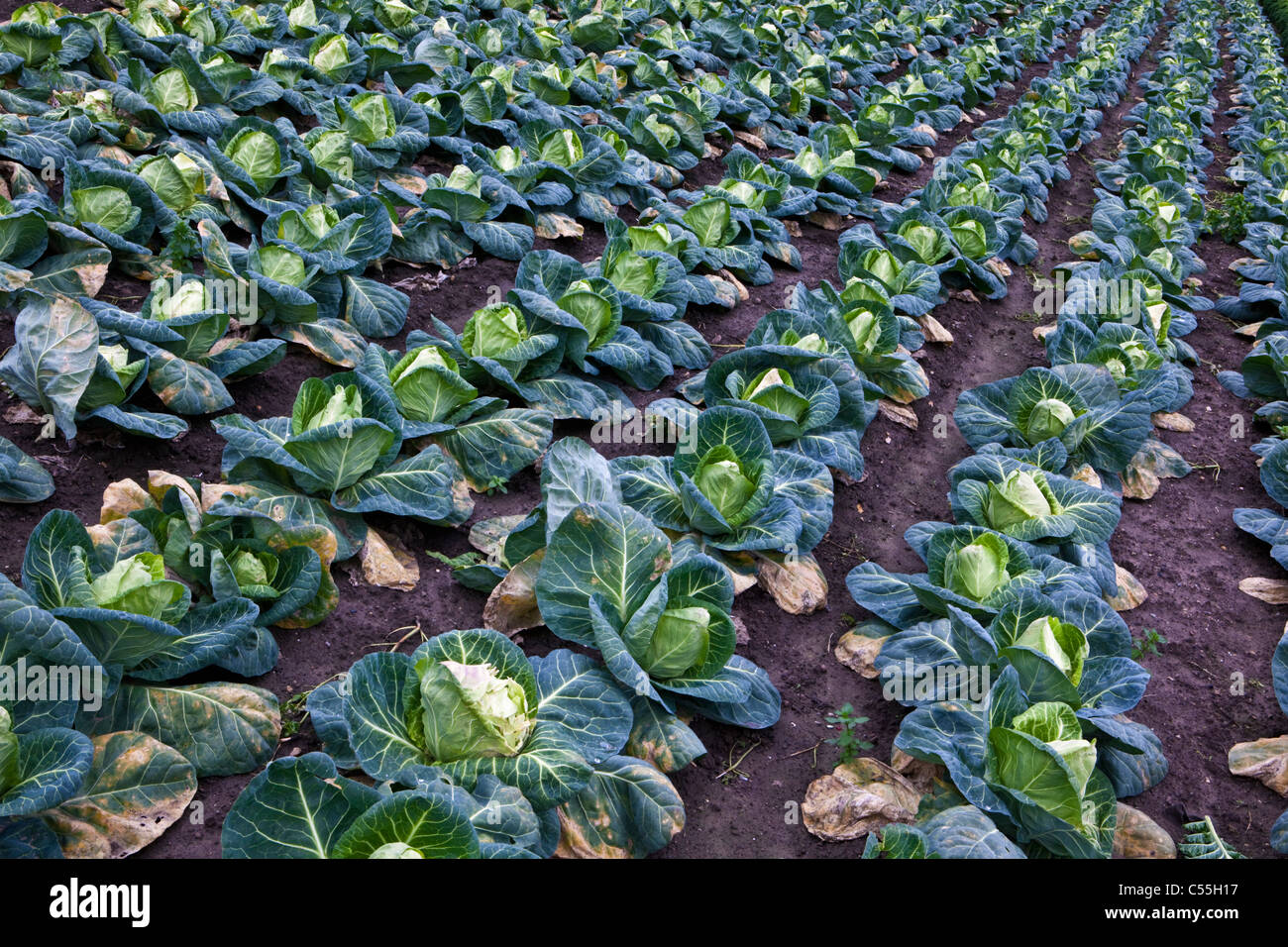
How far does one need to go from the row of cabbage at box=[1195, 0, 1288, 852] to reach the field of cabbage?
0.14 ft

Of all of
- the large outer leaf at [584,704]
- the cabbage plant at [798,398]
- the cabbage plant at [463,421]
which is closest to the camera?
the large outer leaf at [584,704]

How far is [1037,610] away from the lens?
4.20 m

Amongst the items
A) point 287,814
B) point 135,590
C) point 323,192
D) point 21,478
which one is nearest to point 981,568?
point 287,814

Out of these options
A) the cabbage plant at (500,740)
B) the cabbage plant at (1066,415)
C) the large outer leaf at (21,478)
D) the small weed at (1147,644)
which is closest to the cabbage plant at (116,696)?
the cabbage plant at (500,740)

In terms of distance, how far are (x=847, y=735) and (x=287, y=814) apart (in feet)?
7.37

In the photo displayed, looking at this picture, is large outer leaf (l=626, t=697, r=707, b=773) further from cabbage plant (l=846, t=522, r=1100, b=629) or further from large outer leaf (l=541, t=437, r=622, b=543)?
cabbage plant (l=846, t=522, r=1100, b=629)

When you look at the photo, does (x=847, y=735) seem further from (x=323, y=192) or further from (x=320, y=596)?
(x=323, y=192)

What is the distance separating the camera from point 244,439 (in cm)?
430

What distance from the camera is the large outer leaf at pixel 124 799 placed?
3.12m

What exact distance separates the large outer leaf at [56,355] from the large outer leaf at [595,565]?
2284mm

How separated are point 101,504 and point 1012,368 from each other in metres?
6.37

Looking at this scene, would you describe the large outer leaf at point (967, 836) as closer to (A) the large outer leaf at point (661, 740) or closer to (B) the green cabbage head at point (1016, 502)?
(A) the large outer leaf at point (661, 740)
